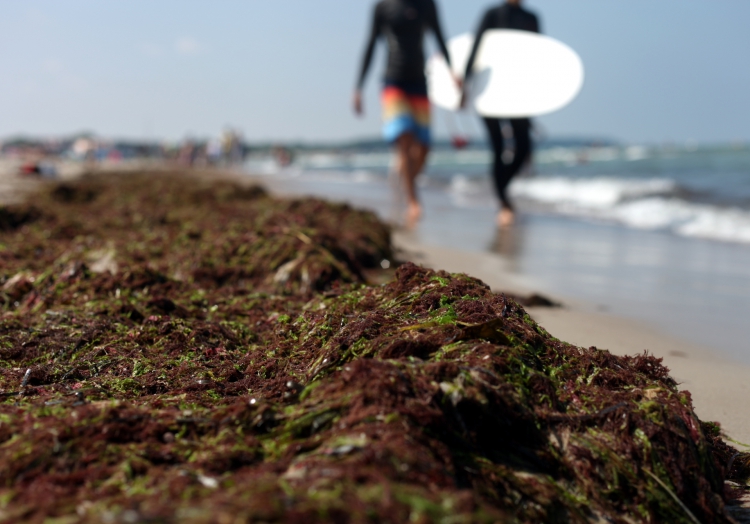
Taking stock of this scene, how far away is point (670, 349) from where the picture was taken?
131 inches

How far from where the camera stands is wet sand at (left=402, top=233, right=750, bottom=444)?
8.34 feet

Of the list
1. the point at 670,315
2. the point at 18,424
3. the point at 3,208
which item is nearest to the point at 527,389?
the point at 18,424

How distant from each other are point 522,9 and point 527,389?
692cm

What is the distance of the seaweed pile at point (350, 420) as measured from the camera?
1340 millimetres

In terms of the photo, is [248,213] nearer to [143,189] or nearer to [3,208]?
[3,208]

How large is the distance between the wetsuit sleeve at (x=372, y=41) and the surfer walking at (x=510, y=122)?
1068 millimetres

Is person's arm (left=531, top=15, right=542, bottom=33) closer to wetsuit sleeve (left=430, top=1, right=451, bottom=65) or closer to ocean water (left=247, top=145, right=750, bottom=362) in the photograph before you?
wetsuit sleeve (left=430, top=1, right=451, bottom=65)

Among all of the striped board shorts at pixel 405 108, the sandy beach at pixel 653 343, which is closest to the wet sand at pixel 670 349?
the sandy beach at pixel 653 343

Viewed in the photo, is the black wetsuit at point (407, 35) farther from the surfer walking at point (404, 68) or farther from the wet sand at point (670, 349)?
the wet sand at point (670, 349)

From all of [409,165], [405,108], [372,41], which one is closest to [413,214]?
[409,165]

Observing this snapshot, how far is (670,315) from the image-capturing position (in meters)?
Result: 4.09

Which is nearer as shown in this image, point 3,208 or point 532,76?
point 3,208

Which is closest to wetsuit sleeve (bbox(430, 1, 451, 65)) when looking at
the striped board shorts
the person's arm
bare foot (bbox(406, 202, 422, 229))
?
the striped board shorts

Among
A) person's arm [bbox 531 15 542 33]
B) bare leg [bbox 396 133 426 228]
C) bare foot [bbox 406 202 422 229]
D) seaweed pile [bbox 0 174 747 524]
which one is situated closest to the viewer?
seaweed pile [bbox 0 174 747 524]
